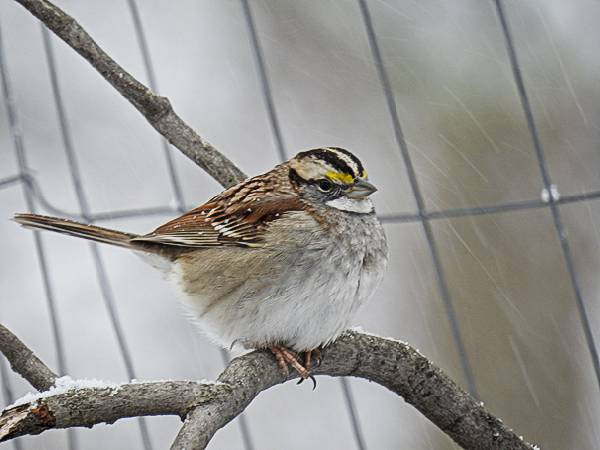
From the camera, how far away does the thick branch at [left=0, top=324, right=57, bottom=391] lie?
2.12 meters

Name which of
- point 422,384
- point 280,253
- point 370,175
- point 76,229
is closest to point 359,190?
point 280,253

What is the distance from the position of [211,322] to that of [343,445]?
2.35 meters

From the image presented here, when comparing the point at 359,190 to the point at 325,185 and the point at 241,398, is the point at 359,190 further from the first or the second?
the point at 241,398

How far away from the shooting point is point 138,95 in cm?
269

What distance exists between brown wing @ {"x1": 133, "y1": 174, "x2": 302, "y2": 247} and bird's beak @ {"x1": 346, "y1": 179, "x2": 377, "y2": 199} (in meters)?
0.14

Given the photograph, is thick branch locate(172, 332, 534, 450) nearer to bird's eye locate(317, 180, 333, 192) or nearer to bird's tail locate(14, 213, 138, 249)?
bird's eye locate(317, 180, 333, 192)

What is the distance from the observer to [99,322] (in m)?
4.97

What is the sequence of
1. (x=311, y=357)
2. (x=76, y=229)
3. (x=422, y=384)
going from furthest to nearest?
(x=76, y=229), (x=311, y=357), (x=422, y=384)

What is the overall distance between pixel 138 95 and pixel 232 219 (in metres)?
0.41

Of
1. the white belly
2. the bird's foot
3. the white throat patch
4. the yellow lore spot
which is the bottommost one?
the bird's foot

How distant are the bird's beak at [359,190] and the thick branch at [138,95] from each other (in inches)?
12.6

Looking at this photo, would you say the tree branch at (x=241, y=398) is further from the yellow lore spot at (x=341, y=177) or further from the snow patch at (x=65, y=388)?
the yellow lore spot at (x=341, y=177)

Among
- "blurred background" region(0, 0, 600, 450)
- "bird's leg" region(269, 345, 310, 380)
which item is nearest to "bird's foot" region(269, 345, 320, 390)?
"bird's leg" region(269, 345, 310, 380)

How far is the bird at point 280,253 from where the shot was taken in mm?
2490
